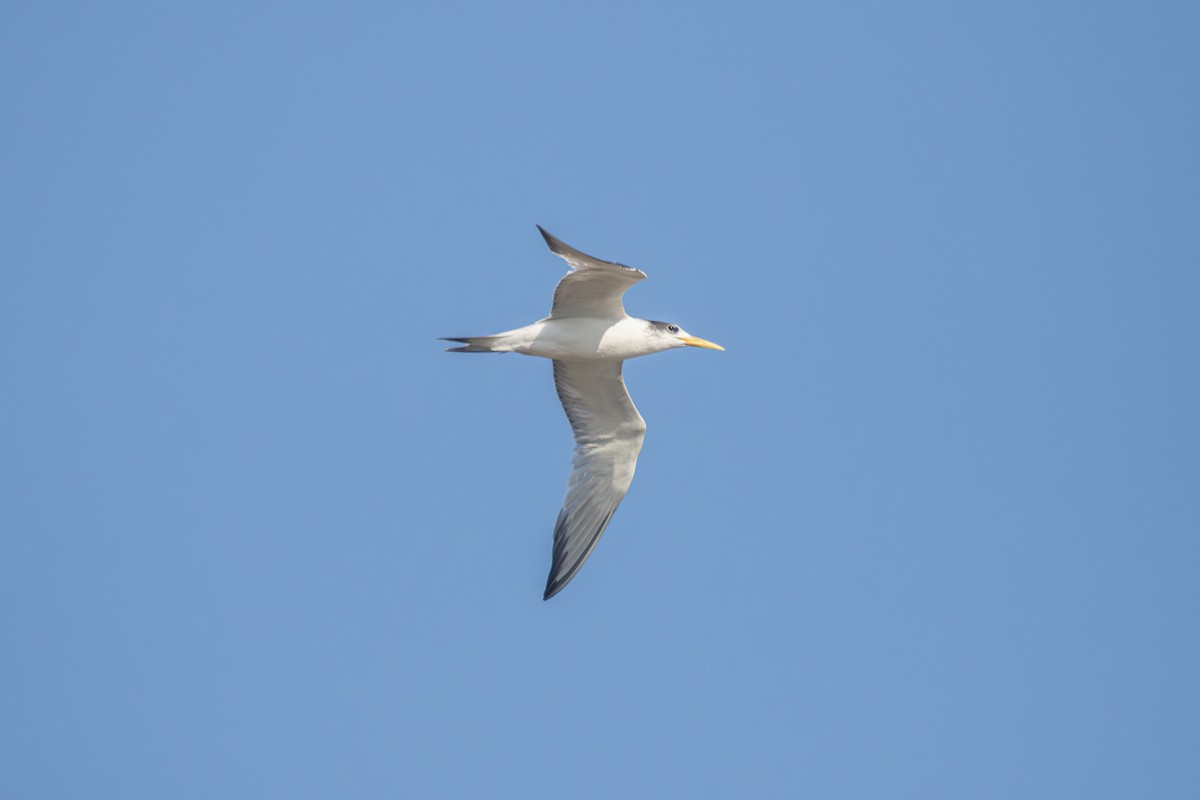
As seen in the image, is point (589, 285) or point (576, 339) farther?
point (576, 339)

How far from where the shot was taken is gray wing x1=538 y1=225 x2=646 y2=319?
519 inches

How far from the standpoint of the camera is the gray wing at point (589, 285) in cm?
1319

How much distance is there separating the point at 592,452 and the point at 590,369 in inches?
47.6

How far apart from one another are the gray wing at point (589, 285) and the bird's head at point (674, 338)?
506 millimetres

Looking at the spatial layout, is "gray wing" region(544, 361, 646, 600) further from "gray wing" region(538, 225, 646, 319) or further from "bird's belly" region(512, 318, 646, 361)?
"gray wing" region(538, 225, 646, 319)

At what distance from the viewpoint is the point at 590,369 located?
51.2 feet

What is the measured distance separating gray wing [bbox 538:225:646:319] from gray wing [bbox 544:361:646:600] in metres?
1.07

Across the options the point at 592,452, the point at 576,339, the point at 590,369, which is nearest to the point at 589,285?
the point at 576,339

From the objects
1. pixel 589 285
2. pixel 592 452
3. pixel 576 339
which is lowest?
pixel 592 452

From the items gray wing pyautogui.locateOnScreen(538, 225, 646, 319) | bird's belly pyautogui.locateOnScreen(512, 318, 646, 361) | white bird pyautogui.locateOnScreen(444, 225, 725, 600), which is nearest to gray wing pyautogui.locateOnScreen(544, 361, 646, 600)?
white bird pyautogui.locateOnScreen(444, 225, 725, 600)

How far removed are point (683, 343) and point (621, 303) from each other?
110 cm

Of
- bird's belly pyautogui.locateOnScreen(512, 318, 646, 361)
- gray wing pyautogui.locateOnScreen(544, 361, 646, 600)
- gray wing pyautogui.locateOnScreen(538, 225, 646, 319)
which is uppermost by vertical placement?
gray wing pyautogui.locateOnScreen(538, 225, 646, 319)

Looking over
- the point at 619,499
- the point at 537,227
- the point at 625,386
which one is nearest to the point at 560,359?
the point at 625,386

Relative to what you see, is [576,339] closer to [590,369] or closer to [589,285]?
[589,285]
